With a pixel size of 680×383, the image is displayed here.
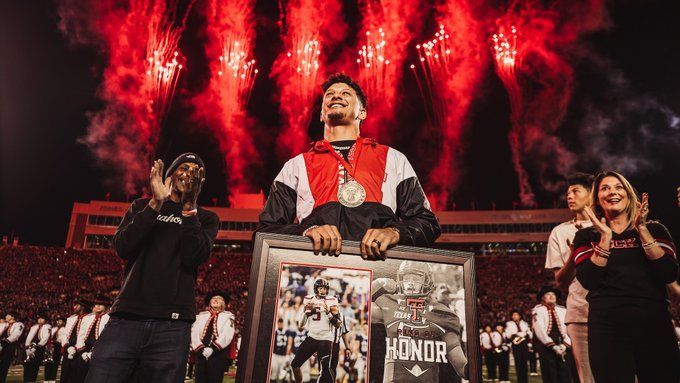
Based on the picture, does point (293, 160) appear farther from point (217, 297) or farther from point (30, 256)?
point (30, 256)

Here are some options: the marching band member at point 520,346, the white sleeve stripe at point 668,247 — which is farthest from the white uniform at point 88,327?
the marching band member at point 520,346

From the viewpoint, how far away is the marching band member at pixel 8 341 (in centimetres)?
1311

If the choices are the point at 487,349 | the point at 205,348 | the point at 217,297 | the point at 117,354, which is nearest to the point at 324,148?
the point at 117,354

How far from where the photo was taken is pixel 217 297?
388 inches

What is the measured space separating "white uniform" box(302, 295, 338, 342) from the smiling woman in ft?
8.08

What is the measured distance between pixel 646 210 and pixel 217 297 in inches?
342

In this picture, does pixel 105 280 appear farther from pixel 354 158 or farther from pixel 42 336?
pixel 354 158

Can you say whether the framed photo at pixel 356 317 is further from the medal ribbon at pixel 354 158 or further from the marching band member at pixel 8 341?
the marching band member at pixel 8 341

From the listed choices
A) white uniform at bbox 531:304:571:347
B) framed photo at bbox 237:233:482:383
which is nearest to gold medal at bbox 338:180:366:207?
framed photo at bbox 237:233:482:383

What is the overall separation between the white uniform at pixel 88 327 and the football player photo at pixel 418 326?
34.9 ft

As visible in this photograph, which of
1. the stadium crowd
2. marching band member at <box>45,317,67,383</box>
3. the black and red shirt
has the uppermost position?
the stadium crowd

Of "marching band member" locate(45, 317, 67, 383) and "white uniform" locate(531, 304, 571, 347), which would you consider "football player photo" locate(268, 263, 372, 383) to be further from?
"marching band member" locate(45, 317, 67, 383)

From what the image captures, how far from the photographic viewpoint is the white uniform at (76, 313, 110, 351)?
34.1 ft

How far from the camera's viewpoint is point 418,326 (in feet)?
5.61
